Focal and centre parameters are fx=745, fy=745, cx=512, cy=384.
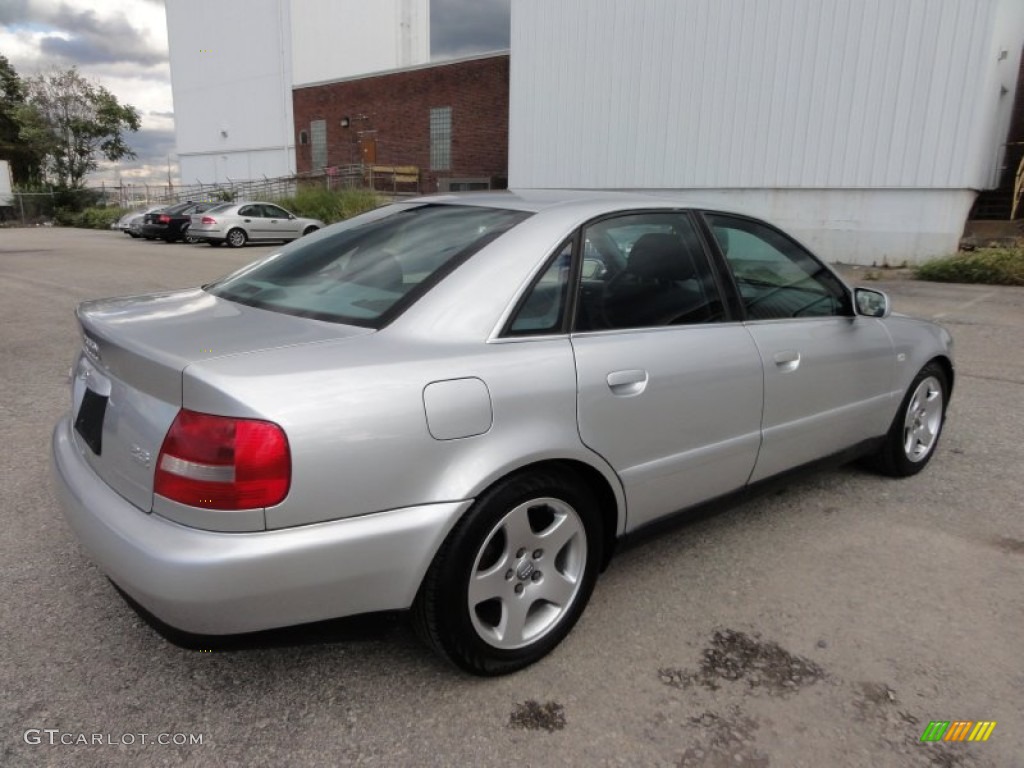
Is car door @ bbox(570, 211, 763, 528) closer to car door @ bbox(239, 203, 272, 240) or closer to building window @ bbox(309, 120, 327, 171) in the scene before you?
car door @ bbox(239, 203, 272, 240)

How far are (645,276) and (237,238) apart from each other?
21.8 metres

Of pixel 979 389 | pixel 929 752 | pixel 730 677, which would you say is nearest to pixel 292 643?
pixel 730 677

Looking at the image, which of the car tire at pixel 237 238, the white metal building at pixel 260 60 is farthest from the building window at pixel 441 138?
the car tire at pixel 237 238

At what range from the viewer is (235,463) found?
186cm

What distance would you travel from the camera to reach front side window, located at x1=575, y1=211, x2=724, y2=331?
264cm

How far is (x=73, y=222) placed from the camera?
128 feet

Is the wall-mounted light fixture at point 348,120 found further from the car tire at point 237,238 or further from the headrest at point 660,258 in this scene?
the headrest at point 660,258

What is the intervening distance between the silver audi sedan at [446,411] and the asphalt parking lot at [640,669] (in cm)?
23

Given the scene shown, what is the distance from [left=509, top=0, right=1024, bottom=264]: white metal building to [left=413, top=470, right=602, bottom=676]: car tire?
→ 14629 millimetres

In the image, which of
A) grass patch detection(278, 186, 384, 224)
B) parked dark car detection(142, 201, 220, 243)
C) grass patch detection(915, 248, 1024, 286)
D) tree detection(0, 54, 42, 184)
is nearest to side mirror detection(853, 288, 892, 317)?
grass patch detection(915, 248, 1024, 286)

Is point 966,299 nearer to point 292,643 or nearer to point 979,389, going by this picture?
point 979,389

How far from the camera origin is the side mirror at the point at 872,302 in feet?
11.9

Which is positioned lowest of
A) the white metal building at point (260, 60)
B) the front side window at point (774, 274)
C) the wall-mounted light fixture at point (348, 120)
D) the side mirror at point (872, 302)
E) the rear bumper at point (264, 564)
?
the rear bumper at point (264, 564)

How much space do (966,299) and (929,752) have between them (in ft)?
35.6
